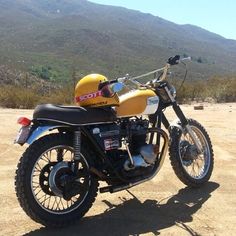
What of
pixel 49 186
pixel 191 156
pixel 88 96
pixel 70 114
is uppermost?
pixel 88 96

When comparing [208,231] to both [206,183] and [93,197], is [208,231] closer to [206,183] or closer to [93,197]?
[93,197]

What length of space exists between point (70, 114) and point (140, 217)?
47.7 inches

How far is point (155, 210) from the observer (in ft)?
17.9

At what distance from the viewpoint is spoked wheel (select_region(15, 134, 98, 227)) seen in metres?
4.70

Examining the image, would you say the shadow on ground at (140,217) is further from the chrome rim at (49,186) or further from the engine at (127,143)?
the engine at (127,143)

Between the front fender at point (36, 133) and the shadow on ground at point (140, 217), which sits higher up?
the front fender at point (36, 133)

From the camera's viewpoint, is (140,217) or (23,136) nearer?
(23,136)

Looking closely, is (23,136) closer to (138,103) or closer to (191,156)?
(138,103)

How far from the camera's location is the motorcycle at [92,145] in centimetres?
483

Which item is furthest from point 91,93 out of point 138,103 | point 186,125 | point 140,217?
point 186,125

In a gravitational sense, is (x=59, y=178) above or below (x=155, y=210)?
above

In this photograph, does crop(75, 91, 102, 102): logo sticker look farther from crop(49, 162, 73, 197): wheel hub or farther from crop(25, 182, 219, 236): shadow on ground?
crop(25, 182, 219, 236): shadow on ground

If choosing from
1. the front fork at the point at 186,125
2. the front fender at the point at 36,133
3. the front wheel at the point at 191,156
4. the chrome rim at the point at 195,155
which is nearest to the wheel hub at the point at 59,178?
the front fender at the point at 36,133

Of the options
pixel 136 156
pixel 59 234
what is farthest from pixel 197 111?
pixel 59 234
